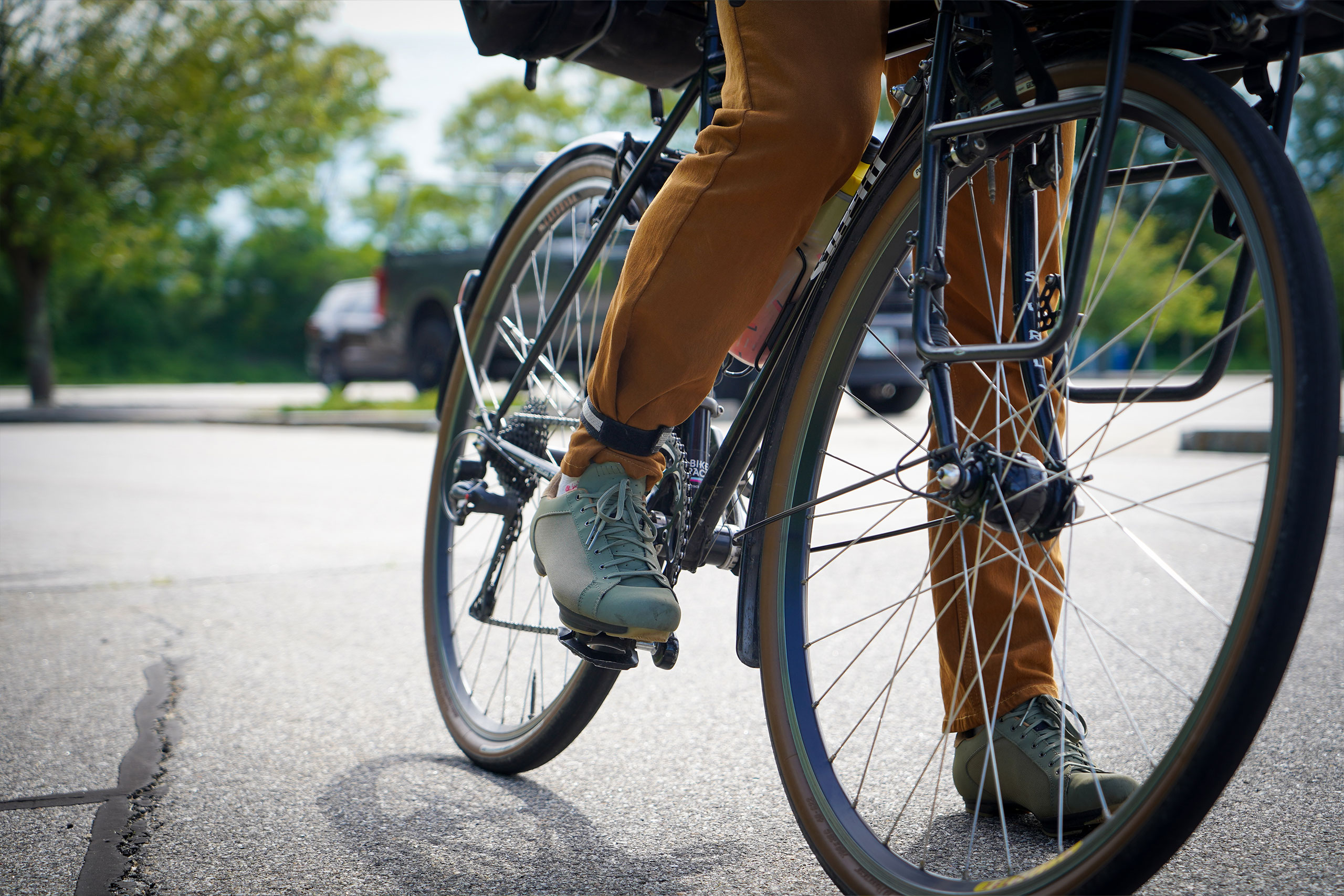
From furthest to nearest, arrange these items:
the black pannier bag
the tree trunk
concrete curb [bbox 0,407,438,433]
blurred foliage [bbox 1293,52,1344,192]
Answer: blurred foliage [bbox 1293,52,1344,192] < the tree trunk < concrete curb [bbox 0,407,438,433] < the black pannier bag

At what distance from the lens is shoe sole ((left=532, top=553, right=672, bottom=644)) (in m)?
1.55

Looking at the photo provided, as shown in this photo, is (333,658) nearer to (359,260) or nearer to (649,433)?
(649,433)

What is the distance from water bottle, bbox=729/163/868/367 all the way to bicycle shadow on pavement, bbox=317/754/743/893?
0.74 m

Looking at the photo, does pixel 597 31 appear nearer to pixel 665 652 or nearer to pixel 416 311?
pixel 665 652

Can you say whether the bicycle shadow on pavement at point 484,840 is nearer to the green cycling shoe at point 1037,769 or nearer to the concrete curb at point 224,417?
the green cycling shoe at point 1037,769

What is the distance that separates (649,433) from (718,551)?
21 cm

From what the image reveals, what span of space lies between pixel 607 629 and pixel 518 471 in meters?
0.66

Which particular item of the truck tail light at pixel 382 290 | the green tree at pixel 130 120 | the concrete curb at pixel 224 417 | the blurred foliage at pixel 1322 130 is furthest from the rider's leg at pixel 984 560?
the blurred foliage at pixel 1322 130

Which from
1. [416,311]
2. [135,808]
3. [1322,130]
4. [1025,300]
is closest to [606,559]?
[1025,300]

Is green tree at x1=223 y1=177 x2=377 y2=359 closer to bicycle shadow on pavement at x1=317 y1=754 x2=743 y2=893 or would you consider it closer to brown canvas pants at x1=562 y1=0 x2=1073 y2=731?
bicycle shadow on pavement at x1=317 y1=754 x2=743 y2=893

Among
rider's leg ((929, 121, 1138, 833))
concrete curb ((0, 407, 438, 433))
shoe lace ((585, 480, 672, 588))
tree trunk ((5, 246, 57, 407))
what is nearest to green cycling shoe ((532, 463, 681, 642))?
shoe lace ((585, 480, 672, 588))

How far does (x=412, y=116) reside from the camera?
41000 mm

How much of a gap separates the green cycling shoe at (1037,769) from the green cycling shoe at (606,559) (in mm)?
512

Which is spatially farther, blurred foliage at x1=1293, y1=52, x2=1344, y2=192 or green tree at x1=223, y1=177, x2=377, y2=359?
blurred foliage at x1=1293, y1=52, x2=1344, y2=192
